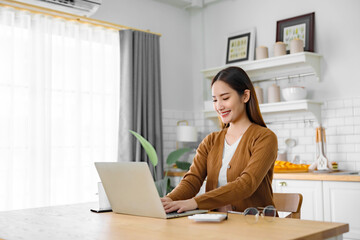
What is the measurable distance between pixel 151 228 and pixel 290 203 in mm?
918

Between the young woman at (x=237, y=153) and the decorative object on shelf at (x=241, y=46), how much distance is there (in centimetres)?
277

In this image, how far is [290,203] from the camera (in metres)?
2.19

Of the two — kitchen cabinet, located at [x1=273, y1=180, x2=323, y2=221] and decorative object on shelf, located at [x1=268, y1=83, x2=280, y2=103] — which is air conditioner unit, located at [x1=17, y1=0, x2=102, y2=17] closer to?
decorative object on shelf, located at [x1=268, y1=83, x2=280, y2=103]

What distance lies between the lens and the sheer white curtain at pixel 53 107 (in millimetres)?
3982

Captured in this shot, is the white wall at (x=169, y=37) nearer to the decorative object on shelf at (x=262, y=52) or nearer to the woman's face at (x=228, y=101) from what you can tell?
the decorative object on shelf at (x=262, y=52)

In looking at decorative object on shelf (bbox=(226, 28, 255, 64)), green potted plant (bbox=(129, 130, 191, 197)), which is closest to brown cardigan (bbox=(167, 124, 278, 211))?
green potted plant (bbox=(129, 130, 191, 197))

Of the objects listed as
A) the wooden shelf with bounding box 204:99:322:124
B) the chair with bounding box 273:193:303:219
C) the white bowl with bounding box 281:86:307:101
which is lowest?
the chair with bounding box 273:193:303:219

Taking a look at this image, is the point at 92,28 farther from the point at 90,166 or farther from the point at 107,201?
the point at 107,201

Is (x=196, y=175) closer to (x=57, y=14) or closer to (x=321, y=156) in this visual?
(x=321, y=156)

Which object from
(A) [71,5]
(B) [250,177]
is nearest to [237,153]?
(B) [250,177]

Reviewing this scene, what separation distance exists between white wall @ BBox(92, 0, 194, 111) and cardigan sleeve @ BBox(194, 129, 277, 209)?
3.29 meters

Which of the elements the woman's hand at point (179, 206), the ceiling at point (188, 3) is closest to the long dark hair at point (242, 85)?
the woman's hand at point (179, 206)

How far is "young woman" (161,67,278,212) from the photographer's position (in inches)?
78.0

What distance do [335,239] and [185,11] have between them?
4584 mm
